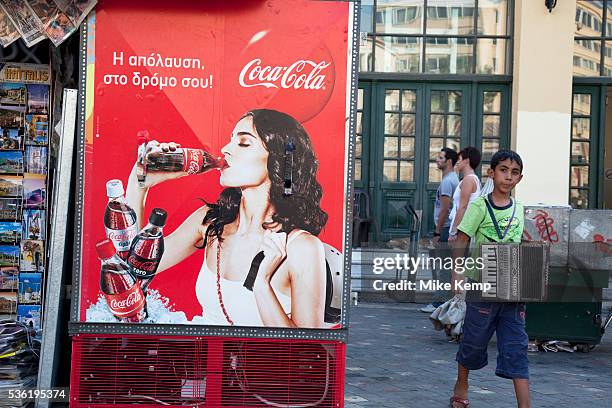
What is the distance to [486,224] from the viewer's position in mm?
6637

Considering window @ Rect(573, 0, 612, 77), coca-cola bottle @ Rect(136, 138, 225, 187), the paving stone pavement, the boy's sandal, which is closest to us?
coca-cola bottle @ Rect(136, 138, 225, 187)

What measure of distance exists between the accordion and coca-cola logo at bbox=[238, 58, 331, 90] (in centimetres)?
172

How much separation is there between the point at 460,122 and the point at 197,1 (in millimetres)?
9312

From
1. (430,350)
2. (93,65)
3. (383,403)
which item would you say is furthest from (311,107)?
(430,350)

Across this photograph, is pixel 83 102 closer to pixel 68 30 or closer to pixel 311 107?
pixel 68 30

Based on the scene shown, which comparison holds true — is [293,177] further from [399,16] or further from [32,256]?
[399,16]

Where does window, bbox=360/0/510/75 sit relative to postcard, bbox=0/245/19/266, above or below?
above

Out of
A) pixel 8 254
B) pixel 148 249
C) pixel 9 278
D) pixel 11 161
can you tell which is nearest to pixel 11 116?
pixel 11 161

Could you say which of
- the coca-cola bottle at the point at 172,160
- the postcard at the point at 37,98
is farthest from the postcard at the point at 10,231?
the coca-cola bottle at the point at 172,160

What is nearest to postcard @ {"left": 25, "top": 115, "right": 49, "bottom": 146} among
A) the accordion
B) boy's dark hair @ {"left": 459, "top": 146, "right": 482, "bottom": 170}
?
the accordion

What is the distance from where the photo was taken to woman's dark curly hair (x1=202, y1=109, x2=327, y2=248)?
5711 millimetres

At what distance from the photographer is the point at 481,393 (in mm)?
7395

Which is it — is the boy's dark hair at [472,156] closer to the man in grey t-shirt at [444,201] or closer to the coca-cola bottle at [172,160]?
the man in grey t-shirt at [444,201]

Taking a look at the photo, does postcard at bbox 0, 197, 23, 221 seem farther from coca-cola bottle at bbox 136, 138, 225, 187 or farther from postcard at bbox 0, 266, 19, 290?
coca-cola bottle at bbox 136, 138, 225, 187
